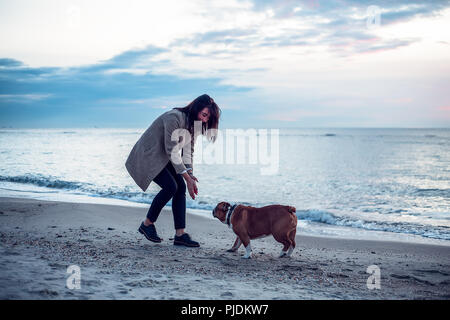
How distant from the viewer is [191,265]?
422 centimetres

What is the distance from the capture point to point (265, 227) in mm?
4941

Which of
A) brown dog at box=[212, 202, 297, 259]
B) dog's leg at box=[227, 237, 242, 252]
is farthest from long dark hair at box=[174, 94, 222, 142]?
dog's leg at box=[227, 237, 242, 252]

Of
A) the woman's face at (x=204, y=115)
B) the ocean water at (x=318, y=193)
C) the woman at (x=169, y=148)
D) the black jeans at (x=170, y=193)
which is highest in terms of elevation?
the woman's face at (x=204, y=115)

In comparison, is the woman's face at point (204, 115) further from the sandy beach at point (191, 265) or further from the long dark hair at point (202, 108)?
the sandy beach at point (191, 265)

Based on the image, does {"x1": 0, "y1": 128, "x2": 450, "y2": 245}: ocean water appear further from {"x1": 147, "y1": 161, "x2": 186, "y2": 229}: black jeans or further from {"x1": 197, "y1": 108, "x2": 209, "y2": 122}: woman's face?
{"x1": 197, "y1": 108, "x2": 209, "y2": 122}: woman's face

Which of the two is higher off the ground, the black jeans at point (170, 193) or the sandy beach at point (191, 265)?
the black jeans at point (170, 193)

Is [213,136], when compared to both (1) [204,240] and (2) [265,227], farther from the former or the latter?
(1) [204,240]

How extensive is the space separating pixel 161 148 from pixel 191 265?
5.13ft

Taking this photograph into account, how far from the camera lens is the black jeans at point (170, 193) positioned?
4.82 metres

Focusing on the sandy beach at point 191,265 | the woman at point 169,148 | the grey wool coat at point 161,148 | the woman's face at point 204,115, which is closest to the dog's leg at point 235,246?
the sandy beach at point 191,265

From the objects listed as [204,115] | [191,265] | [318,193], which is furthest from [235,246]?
[318,193]

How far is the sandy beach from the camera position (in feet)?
10.3

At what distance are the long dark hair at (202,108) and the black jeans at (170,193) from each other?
66 centimetres

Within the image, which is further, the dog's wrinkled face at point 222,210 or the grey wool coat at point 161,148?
the dog's wrinkled face at point 222,210
